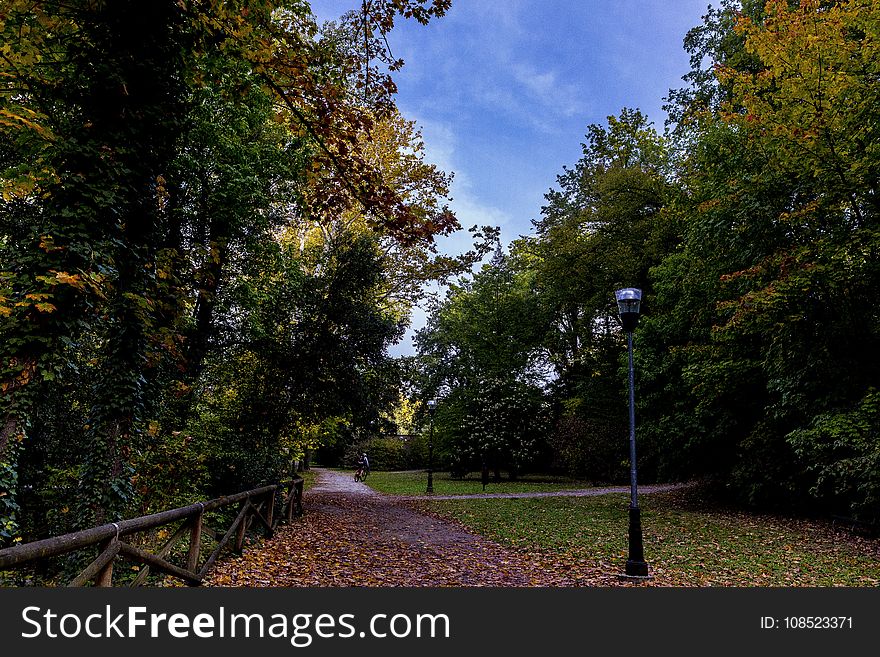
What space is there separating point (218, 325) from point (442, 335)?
888 inches

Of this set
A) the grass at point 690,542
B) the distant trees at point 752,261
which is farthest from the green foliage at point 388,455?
the grass at point 690,542

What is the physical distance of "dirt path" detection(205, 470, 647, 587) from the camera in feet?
21.6

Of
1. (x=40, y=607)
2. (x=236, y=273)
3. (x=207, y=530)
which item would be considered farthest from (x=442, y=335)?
(x=40, y=607)

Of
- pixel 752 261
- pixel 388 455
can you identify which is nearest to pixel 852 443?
pixel 752 261

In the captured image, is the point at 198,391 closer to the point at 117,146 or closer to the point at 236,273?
the point at 236,273

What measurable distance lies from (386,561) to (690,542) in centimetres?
618

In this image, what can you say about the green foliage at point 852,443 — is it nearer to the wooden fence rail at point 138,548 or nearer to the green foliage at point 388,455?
the wooden fence rail at point 138,548

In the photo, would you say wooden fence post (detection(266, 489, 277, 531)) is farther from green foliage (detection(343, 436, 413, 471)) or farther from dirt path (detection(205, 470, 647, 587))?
green foliage (detection(343, 436, 413, 471))

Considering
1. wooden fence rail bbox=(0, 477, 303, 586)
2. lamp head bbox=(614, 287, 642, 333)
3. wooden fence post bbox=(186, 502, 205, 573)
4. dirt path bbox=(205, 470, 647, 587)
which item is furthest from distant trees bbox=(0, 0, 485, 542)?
lamp head bbox=(614, 287, 642, 333)

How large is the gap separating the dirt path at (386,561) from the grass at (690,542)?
63 centimetres

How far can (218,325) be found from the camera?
44.1ft

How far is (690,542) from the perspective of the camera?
998 cm

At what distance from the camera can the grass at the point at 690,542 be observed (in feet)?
24.5

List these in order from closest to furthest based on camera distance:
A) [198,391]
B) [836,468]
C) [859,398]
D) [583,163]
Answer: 1. [836,468]
2. [859,398]
3. [198,391]
4. [583,163]
